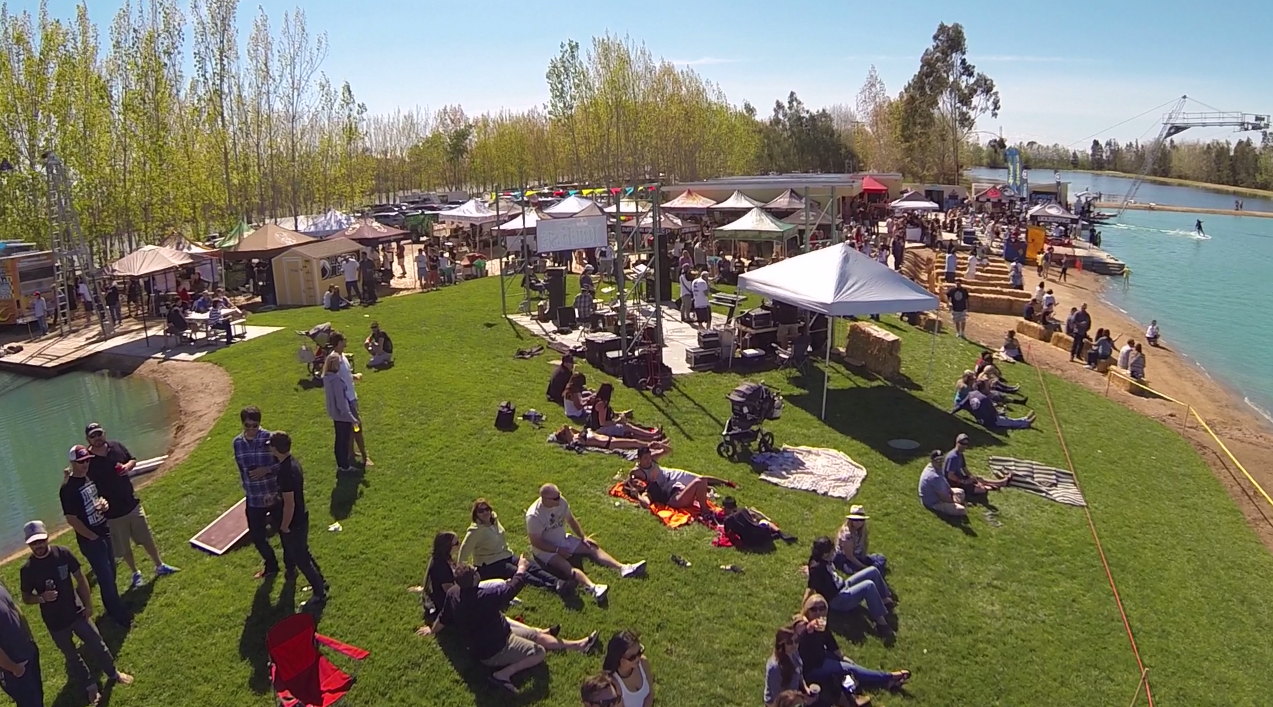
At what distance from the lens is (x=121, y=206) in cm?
2891

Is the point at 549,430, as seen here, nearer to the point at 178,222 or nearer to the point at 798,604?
the point at 798,604

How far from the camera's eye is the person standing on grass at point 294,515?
667 centimetres

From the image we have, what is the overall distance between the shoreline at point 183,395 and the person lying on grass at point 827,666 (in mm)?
8673

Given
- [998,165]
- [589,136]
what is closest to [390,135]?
[589,136]

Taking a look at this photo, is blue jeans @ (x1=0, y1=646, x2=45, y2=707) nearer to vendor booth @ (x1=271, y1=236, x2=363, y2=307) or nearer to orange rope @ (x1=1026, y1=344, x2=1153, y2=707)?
orange rope @ (x1=1026, y1=344, x2=1153, y2=707)

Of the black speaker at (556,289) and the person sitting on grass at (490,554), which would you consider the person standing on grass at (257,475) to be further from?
the black speaker at (556,289)

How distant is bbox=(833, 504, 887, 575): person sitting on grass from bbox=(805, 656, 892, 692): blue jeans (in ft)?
4.84

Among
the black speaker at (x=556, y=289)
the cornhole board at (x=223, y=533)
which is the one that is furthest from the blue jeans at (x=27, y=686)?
the black speaker at (x=556, y=289)

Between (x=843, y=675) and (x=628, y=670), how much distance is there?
199cm

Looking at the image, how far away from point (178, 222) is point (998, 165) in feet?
515

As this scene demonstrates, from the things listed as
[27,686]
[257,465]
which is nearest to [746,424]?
[257,465]

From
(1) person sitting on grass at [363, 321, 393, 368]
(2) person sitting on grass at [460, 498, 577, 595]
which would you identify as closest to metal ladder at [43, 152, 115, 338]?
(1) person sitting on grass at [363, 321, 393, 368]

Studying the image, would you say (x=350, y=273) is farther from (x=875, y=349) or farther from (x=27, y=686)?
(x=27, y=686)

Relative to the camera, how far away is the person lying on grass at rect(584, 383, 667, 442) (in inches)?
442
